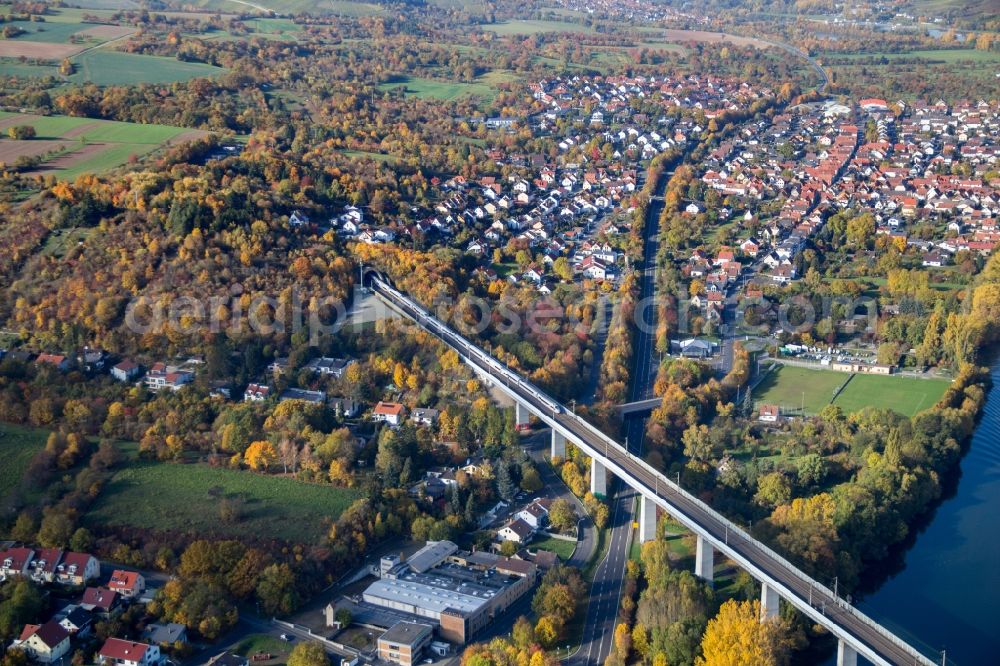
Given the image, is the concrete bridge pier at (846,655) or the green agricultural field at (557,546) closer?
the concrete bridge pier at (846,655)

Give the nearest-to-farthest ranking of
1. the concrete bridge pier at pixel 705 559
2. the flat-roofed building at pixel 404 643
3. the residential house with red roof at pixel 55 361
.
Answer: the flat-roofed building at pixel 404 643, the concrete bridge pier at pixel 705 559, the residential house with red roof at pixel 55 361

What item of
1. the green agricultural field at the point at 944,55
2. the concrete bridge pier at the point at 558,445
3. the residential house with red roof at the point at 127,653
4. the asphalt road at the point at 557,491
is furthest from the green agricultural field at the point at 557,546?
the green agricultural field at the point at 944,55

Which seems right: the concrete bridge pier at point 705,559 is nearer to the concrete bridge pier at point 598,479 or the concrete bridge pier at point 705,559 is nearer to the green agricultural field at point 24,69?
the concrete bridge pier at point 598,479

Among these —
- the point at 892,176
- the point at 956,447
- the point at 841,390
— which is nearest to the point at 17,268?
the point at 841,390

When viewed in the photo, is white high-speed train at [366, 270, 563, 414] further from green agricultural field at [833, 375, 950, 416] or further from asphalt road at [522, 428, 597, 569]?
green agricultural field at [833, 375, 950, 416]

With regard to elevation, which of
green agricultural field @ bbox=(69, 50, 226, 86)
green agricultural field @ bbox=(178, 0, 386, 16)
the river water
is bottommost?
the river water

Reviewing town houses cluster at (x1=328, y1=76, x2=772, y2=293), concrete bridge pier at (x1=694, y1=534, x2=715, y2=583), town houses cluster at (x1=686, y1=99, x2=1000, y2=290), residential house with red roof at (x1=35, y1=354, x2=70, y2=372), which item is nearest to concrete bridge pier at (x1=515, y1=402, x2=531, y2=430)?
concrete bridge pier at (x1=694, y1=534, x2=715, y2=583)
